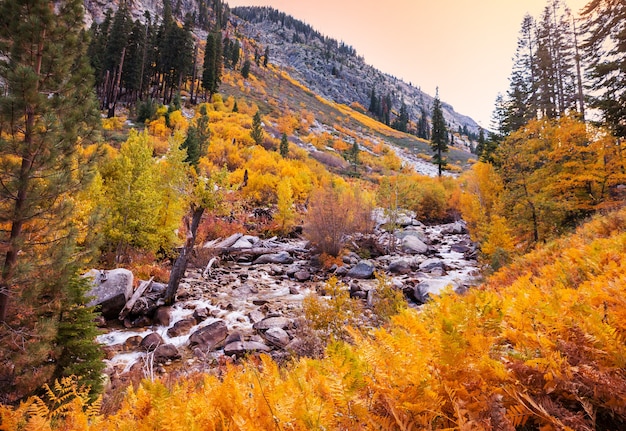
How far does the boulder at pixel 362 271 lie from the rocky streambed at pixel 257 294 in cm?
5

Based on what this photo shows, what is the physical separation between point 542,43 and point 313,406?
3717 centimetres

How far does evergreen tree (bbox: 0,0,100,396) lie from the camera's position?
5.36 m

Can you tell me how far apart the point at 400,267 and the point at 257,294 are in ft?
27.0

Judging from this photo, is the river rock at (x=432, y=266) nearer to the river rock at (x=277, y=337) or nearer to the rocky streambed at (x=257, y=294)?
the rocky streambed at (x=257, y=294)

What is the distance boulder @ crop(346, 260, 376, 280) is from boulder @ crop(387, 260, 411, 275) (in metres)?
1.50

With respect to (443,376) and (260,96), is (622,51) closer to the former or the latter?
(443,376)

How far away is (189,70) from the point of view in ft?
171

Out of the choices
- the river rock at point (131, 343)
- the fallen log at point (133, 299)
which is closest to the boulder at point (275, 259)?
Answer: the fallen log at point (133, 299)

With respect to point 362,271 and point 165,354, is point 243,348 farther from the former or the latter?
point 362,271

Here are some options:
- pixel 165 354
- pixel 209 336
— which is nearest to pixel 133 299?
pixel 165 354

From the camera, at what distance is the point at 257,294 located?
44.2ft

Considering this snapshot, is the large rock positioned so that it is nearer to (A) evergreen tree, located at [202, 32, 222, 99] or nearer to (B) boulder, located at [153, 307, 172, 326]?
(B) boulder, located at [153, 307, 172, 326]

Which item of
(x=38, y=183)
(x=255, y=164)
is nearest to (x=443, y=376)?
(x=38, y=183)

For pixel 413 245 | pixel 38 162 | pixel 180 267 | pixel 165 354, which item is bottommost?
pixel 165 354
